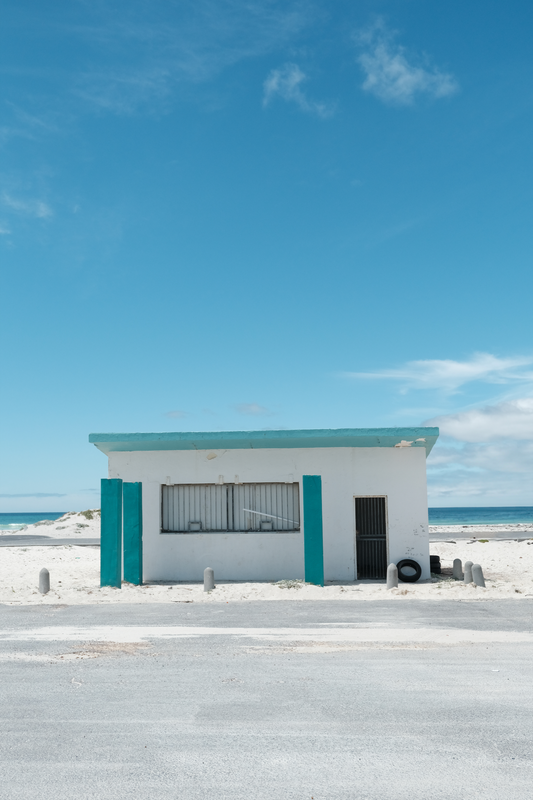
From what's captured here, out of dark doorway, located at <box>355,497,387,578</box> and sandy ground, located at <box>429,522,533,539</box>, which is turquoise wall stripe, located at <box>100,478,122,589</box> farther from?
sandy ground, located at <box>429,522,533,539</box>

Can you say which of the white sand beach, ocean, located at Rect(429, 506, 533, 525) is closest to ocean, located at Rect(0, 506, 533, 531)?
ocean, located at Rect(429, 506, 533, 525)

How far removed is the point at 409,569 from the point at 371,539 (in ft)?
4.98

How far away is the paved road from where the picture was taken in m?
4.90

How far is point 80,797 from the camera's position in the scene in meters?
4.65

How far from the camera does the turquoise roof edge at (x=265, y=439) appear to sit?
53.7 feet

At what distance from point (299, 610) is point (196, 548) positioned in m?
5.16

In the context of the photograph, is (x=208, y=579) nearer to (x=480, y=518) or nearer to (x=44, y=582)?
(x=44, y=582)

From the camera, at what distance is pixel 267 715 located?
253 inches

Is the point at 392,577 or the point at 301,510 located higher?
the point at 301,510

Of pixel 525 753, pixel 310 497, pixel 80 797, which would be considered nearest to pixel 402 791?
pixel 525 753

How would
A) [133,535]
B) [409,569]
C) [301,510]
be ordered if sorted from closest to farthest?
[133,535], [409,569], [301,510]

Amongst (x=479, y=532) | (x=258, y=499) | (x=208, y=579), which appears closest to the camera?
(x=208, y=579)

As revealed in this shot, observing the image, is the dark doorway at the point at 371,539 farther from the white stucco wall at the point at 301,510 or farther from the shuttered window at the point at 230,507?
the shuttered window at the point at 230,507

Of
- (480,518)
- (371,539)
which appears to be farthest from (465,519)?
(371,539)
